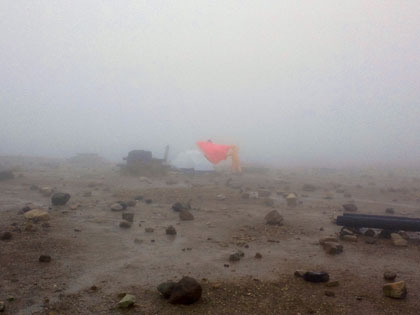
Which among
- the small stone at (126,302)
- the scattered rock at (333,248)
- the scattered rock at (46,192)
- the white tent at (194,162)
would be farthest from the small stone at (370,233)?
the white tent at (194,162)

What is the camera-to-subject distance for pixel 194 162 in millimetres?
20078

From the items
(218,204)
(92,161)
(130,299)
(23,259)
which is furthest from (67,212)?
(92,161)

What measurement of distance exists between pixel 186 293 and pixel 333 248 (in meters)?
3.19

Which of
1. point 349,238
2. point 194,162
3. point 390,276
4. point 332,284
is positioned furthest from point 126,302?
point 194,162

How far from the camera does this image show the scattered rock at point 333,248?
20.6 ft

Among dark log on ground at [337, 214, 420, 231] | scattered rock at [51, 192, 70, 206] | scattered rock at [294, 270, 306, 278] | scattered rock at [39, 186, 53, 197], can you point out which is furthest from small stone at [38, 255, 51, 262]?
scattered rock at [39, 186, 53, 197]

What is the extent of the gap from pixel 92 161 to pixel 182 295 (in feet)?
77.4

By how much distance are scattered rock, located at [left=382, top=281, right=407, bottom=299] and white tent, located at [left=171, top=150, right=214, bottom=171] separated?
15618mm

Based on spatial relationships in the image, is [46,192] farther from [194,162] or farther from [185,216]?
[194,162]

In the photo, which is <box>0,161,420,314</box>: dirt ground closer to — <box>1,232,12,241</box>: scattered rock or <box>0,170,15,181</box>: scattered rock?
<box>1,232,12,241</box>: scattered rock

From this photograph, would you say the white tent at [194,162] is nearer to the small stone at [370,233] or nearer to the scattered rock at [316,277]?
the small stone at [370,233]

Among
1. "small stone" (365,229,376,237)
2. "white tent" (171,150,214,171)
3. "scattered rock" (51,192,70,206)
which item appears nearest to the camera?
"small stone" (365,229,376,237)

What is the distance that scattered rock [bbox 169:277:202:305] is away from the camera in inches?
167

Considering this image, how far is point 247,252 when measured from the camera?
636 cm
